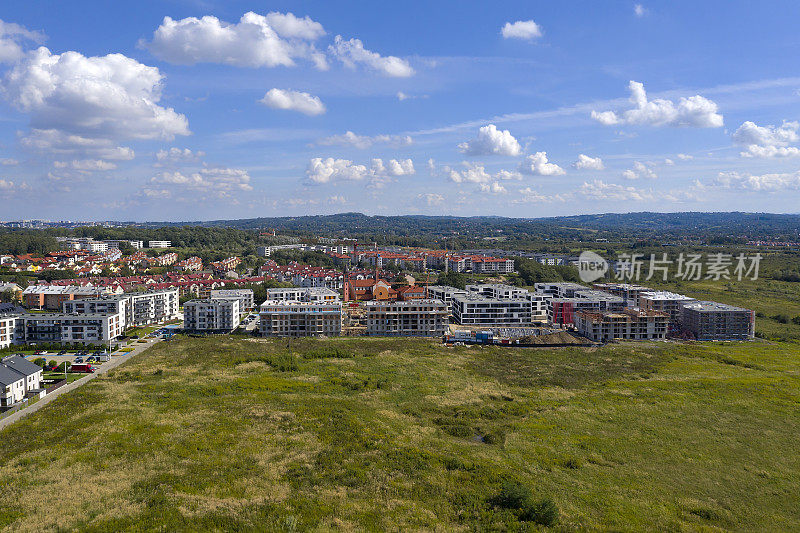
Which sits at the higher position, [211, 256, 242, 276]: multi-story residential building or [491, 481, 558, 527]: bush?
[211, 256, 242, 276]: multi-story residential building

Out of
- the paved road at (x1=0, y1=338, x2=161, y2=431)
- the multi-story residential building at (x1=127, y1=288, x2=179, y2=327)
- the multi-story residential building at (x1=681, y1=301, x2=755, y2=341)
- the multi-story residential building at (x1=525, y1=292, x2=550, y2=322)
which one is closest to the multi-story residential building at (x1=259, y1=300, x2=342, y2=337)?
the paved road at (x1=0, y1=338, x2=161, y2=431)

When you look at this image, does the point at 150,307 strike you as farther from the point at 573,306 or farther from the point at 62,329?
the point at 573,306

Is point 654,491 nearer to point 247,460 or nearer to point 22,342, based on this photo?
point 247,460

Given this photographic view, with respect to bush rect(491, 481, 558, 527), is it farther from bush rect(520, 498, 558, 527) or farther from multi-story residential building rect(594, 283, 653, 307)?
multi-story residential building rect(594, 283, 653, 307)

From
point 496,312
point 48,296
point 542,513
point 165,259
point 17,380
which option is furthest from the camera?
point 165,259

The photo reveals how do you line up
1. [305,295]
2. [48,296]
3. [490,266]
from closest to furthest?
[48,296], [305,295], [490,266]

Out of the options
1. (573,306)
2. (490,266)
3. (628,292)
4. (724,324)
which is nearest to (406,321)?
(573,306)

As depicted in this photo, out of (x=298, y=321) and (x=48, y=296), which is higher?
(x=48, y=296)
